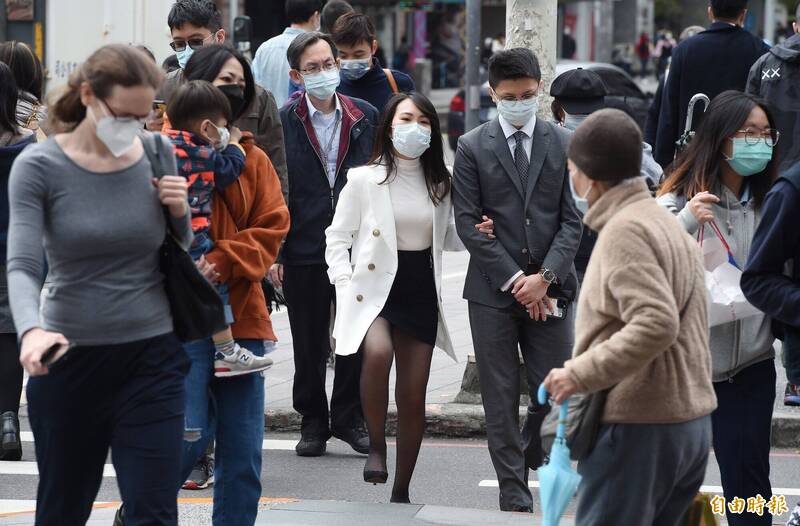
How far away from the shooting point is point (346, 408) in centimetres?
736

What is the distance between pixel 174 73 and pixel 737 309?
3177mm

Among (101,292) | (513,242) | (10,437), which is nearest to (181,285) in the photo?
(101,292)

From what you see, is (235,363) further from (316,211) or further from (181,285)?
(316,211)

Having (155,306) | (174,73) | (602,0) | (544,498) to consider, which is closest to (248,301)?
(155,306)

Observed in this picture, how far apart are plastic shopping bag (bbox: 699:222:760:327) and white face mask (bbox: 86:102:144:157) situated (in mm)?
2070

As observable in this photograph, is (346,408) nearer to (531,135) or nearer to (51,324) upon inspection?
(531,135)

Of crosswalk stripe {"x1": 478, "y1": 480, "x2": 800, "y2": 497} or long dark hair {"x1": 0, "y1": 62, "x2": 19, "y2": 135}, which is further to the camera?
long dark hair {"x1": 0, "y1": 62, "x2": 19, "y2": 135}

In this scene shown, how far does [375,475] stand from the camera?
21.3 ft

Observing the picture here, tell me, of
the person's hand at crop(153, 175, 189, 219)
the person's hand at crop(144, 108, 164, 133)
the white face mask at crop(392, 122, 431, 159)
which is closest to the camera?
the person's hand at crop(153, 175, 189, 219)

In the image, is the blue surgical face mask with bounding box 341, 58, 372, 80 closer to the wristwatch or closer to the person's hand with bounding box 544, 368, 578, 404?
the wristwatch

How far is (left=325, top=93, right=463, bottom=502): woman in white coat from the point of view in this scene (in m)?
6.27

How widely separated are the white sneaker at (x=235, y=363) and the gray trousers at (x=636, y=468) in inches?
55.3

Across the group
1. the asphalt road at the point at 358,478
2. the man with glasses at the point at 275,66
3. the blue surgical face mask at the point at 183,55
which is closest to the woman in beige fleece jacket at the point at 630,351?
the asphalt road at the point at 358,478

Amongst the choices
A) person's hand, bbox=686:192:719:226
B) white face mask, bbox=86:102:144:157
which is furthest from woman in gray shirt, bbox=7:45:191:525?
person's hand, bbox=686:192:719:226
